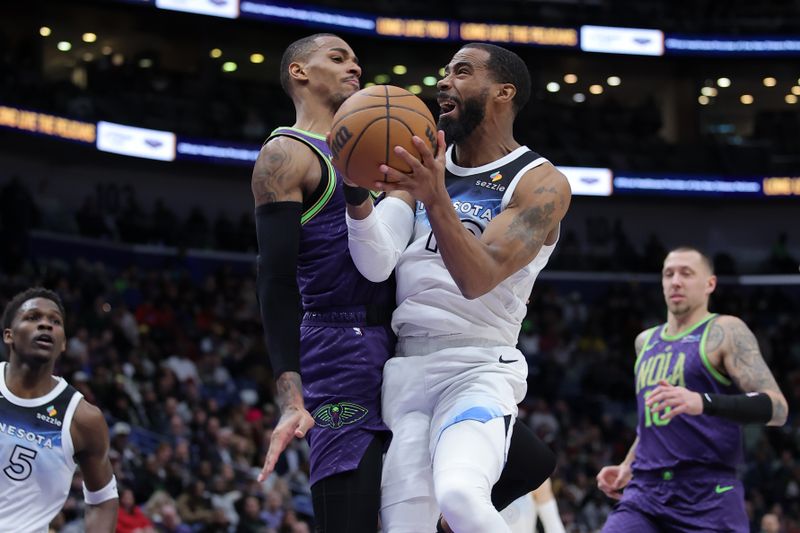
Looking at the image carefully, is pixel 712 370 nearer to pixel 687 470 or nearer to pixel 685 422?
pixel 685 422

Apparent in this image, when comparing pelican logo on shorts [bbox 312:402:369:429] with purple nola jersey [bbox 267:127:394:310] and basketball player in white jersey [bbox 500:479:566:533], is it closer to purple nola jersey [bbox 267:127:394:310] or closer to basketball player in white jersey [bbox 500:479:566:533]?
purple nola jersey [bbox 267:127:394:310]

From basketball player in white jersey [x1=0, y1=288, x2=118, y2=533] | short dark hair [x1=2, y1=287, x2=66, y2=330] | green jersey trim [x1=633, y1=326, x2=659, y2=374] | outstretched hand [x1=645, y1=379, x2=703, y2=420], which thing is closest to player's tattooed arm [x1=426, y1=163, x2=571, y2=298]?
outstretched hand [x1=645, y1=379, x2=703, y2=420]

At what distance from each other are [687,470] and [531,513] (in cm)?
115

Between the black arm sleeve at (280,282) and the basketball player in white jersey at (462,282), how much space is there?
27 centimetres

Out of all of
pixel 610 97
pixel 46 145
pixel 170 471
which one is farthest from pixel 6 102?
pixel 610 97

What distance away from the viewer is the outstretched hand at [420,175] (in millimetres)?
3984

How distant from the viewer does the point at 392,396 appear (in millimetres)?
4645

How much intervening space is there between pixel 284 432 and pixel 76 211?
759 inches

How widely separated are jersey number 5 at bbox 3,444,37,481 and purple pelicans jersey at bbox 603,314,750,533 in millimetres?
3162

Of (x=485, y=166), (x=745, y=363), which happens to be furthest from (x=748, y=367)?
(x=485, y=166)

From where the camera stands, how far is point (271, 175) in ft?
15.4

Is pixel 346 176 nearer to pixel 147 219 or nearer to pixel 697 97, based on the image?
pixel 147 219

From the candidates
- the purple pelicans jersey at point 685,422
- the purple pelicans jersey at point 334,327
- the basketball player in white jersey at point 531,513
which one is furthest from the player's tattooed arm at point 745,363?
the purple pelicans jersey at point 334,327

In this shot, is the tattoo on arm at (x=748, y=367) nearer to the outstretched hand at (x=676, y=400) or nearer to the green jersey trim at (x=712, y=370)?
the green jersey trim at (x=712, y=370)
